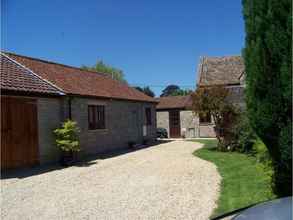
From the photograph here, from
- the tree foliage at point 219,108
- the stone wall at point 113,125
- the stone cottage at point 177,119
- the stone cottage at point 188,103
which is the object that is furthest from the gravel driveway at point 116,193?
the stone cottage at point 177,119

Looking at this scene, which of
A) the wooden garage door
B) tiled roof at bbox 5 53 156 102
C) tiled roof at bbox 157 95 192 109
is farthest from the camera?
tiled roof at bbox 157 95 192 109

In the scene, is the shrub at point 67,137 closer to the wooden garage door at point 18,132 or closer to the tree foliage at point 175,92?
the wooden garage door at point 18,132

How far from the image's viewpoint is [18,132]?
A: 11.7 m

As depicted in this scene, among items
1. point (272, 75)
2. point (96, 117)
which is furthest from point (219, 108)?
point (272, 75)

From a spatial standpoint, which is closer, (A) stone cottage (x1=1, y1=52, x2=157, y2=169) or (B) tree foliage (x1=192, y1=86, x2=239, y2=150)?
(A) stone cottage (x1=1, y1=52, x2=157, y2=169)

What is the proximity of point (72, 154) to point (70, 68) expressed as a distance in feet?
25.8

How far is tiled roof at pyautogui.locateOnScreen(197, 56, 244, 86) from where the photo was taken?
27984mm

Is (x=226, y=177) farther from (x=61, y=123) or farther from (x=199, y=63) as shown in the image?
(x=199, y=63)

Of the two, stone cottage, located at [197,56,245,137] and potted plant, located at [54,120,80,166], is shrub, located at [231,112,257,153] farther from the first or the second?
stone cottage, located at [197,56,245,137]

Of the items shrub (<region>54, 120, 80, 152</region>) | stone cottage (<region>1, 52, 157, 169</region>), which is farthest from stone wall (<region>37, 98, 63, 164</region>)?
shrub (<region>54, 120, 80, 152</region>)

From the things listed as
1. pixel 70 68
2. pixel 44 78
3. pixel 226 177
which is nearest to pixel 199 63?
pixel 70 68

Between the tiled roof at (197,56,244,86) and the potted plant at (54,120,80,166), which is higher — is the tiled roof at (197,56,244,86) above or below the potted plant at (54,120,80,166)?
above

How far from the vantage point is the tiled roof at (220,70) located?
27984 millimetres

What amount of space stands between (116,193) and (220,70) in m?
24.0
